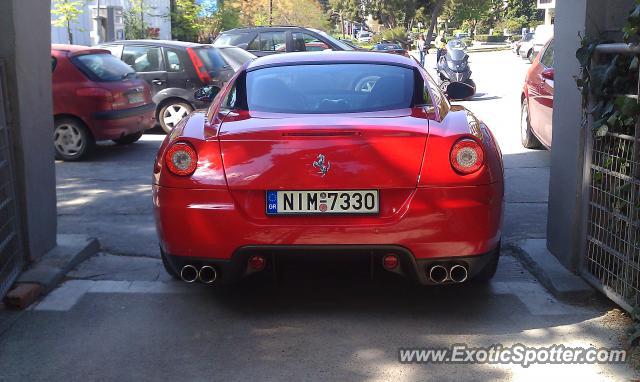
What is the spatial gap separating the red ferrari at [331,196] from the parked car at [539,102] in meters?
4.81

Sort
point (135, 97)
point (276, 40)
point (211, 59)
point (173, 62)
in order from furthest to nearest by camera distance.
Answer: point (276, 40) → point (211, 59) → point (173, 62) → point (135, 97)

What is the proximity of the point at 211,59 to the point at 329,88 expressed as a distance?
9.12 metres

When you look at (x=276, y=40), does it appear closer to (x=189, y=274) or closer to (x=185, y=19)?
(x=189, y=274)

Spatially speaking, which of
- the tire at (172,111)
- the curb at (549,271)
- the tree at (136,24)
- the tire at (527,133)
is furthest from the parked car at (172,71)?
the tree at (136,24)

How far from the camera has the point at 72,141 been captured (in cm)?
1083

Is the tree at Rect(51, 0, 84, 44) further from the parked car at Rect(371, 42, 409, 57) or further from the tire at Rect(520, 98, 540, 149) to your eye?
the tire at Rect(520, 98, 540, 149)

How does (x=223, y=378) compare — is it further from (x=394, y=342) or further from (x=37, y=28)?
(x=37, y=28)

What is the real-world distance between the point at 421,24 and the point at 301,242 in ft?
282

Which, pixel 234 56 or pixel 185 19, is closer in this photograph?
pixel 234 56

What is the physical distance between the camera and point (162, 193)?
457 centimetres

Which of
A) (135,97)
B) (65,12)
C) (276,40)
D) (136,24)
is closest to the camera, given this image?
(135,97)

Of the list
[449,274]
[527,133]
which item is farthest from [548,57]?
[449,274]

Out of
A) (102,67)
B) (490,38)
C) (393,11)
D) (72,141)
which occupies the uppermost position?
(393,11)

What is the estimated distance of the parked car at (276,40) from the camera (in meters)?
19.5
